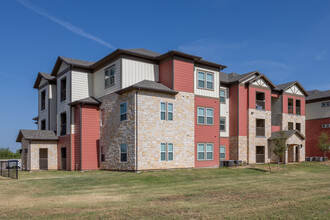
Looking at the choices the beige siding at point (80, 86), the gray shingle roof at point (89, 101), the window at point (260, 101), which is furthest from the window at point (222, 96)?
the beige siding at point (80, 86)

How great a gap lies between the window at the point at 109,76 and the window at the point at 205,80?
7.79 metres

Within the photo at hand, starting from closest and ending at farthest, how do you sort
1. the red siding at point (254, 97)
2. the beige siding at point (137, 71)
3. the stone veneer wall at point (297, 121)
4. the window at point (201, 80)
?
1. the beige siding at point (137, 71)
2. the window at point (201, 80)
3. the red siding at point (254, 97)
4. the stone veneer wall at point (297, 121)

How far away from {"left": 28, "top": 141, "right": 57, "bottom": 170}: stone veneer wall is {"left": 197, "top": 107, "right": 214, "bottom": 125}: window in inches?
593

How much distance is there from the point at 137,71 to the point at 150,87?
10.1 feet

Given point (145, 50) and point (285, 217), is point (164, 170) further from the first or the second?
point (285, 217)

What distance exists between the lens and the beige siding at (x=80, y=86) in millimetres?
30562

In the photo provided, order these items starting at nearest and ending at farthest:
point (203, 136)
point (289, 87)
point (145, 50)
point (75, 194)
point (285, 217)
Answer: point (285, 217) < point (75, 194) < point (203, 136) < point (145, 50) < point (289, 87)

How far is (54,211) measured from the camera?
1055cm

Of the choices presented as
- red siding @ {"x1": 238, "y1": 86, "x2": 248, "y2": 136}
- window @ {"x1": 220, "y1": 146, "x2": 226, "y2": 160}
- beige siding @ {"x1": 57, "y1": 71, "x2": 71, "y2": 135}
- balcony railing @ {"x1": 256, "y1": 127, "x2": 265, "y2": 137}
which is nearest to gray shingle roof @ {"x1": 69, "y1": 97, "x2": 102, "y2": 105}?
beige siding @ {"x1": 57, "y1": 71, "x2": 71, "y2": 135}

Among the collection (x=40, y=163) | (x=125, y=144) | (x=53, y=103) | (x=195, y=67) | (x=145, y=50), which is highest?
(x=145, y=50)

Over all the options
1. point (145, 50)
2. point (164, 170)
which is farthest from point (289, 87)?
point (164, 170)

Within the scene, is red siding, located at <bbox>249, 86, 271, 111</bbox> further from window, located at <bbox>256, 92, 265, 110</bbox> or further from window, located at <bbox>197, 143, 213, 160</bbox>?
window, located at <bbox>197, 143, 213, 160</bbox>

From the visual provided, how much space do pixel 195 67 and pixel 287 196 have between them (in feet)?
58.9

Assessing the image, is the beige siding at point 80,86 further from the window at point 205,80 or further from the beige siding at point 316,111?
the beige siding at point 316,111
